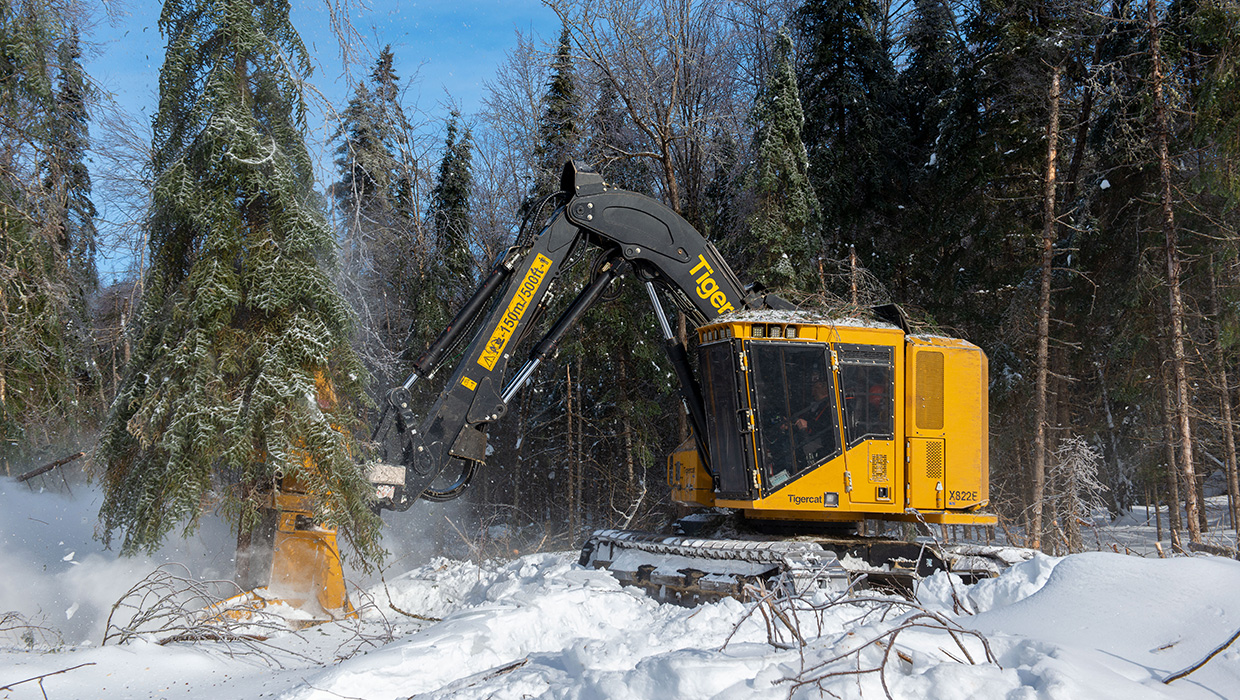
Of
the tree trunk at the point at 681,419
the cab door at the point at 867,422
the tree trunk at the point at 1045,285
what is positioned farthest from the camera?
the tree trunk at the point at 681,419

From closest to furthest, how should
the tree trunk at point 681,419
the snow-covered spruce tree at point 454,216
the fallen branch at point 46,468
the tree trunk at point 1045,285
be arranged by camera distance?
the fallen branch at point 46,468 < the tree trunk at point 1045,285 < the tree trunk at point 681,419 < the snow-covered spruce tree at point 454,216

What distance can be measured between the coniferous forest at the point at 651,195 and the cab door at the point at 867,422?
0.87 meters

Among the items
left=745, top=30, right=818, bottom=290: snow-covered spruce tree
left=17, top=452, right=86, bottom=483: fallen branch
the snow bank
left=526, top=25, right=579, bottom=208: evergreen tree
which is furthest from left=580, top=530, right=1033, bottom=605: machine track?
left=526, top=25, right=579, bottom=208: evergreen tree

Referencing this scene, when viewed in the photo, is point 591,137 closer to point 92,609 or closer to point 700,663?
point 92,609

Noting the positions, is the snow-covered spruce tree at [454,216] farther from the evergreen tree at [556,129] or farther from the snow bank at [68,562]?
the snow bank at [68,562]

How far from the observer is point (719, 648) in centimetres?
366

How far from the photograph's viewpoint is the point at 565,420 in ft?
74.7

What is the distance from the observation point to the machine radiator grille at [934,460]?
7684 millimetres

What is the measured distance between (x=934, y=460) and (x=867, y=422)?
0.76 meters

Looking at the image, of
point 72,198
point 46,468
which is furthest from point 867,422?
A: point 72,198

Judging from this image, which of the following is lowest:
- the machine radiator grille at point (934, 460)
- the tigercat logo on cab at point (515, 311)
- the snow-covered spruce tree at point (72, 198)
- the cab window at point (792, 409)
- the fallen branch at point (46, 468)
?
the fallen branch at point (46, 468)

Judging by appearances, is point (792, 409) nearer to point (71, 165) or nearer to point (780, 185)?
point (780, 185)

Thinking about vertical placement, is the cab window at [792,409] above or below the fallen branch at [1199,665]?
above

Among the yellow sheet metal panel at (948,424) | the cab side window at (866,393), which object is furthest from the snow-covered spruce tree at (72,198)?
the yellow sheet metal panel at (948,424)
